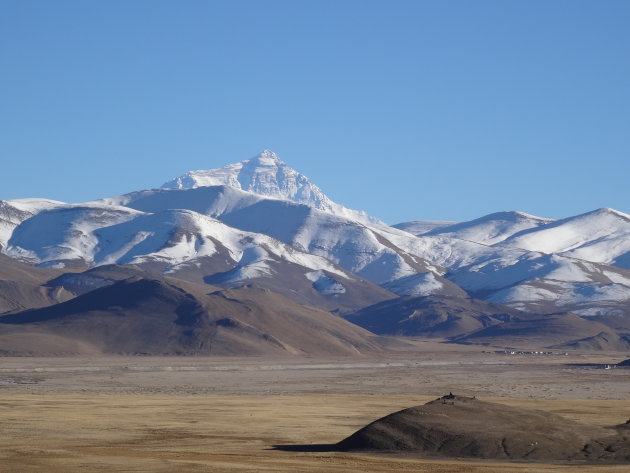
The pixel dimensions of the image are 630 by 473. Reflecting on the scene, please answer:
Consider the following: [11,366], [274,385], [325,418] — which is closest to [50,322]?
[11,366]

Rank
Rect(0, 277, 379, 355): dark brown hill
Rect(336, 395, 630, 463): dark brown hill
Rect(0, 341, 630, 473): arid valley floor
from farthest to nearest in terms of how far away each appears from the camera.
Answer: Rect(0, 277, 379, 355): dark brown hill
Rect(336, 395, 630, 463): dark brown hill
Rect(0, 341, 630, 473): arid valley floor

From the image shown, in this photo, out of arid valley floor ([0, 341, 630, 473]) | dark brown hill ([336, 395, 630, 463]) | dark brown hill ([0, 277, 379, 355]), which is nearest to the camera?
arid valley floor ([0, 341, 630, 473])

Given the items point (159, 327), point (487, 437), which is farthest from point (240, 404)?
point (159, 327)

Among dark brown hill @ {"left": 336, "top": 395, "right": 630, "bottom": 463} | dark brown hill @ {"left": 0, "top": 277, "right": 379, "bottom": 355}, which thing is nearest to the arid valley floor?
dark brown hill @ {"left": 336, "top": 395, "right": 630, "bottom": 463}

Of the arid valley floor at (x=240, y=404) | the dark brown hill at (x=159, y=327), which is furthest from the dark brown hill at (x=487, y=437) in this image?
the dark brown hill at (x=159, y=327)

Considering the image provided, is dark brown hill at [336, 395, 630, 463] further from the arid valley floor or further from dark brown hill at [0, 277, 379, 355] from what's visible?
dark brown hill at [0, 277, 379, 355]

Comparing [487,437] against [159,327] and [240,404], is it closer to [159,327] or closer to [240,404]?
[240,404]
